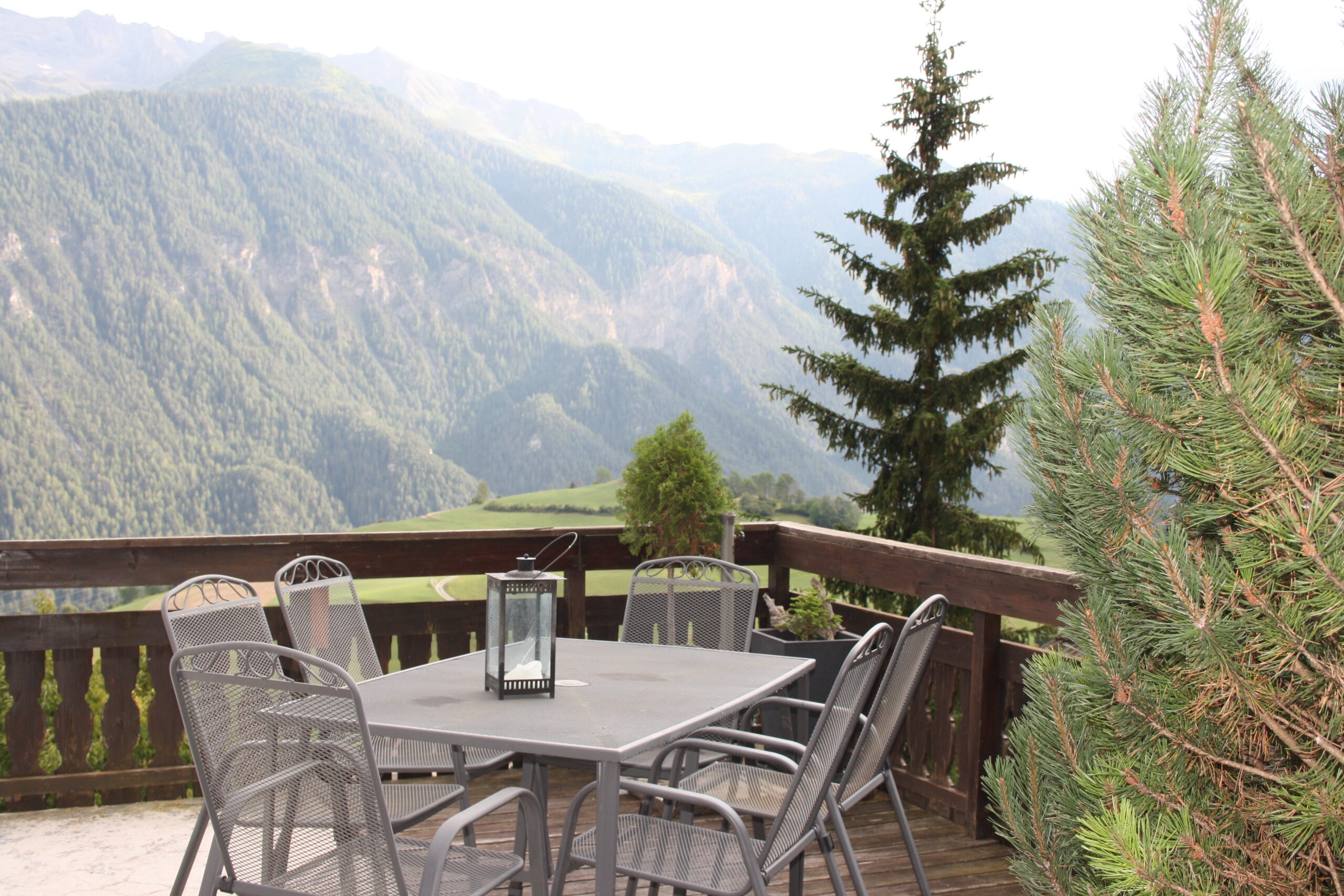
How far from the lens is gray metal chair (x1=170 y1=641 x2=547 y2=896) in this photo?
147cm

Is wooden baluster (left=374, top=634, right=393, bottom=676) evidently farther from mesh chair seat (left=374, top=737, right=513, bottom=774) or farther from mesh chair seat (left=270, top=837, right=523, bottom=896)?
mesh chair seat (left=270, top=837, right=523, bottom=896)

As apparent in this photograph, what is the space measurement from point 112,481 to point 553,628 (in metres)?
60.9

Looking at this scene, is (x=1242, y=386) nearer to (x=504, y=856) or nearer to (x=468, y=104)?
(x=504, y=856)

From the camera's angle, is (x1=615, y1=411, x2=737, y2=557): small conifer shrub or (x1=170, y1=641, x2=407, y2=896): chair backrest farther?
(x1=615, y1=411, x2=737, y2=557): small conifer shrub

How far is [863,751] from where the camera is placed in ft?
6.88

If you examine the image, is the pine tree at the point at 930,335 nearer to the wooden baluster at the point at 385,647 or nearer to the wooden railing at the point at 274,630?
the wooden railing at the point at 274,630

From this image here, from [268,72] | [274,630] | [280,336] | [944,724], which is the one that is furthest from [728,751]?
[268,72]

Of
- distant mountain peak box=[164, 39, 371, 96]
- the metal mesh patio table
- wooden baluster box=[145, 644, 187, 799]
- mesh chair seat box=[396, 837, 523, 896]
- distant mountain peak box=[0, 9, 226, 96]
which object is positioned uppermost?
distant mountain peak box=[0, 9, 226, 96]

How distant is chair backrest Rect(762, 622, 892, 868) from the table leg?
294mm

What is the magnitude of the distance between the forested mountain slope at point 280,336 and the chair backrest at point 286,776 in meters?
53.1

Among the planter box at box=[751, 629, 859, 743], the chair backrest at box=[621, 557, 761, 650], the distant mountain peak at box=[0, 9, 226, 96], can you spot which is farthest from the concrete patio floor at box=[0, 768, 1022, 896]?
the distant mountain peak at box=[0, 9, 226, 96]

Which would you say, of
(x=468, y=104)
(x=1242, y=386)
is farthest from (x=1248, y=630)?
(x=468, y=104)

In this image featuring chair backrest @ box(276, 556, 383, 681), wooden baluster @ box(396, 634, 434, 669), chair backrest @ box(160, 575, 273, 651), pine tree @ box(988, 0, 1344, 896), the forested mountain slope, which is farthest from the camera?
the forested mountain slope

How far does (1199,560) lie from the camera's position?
3.08 ft
